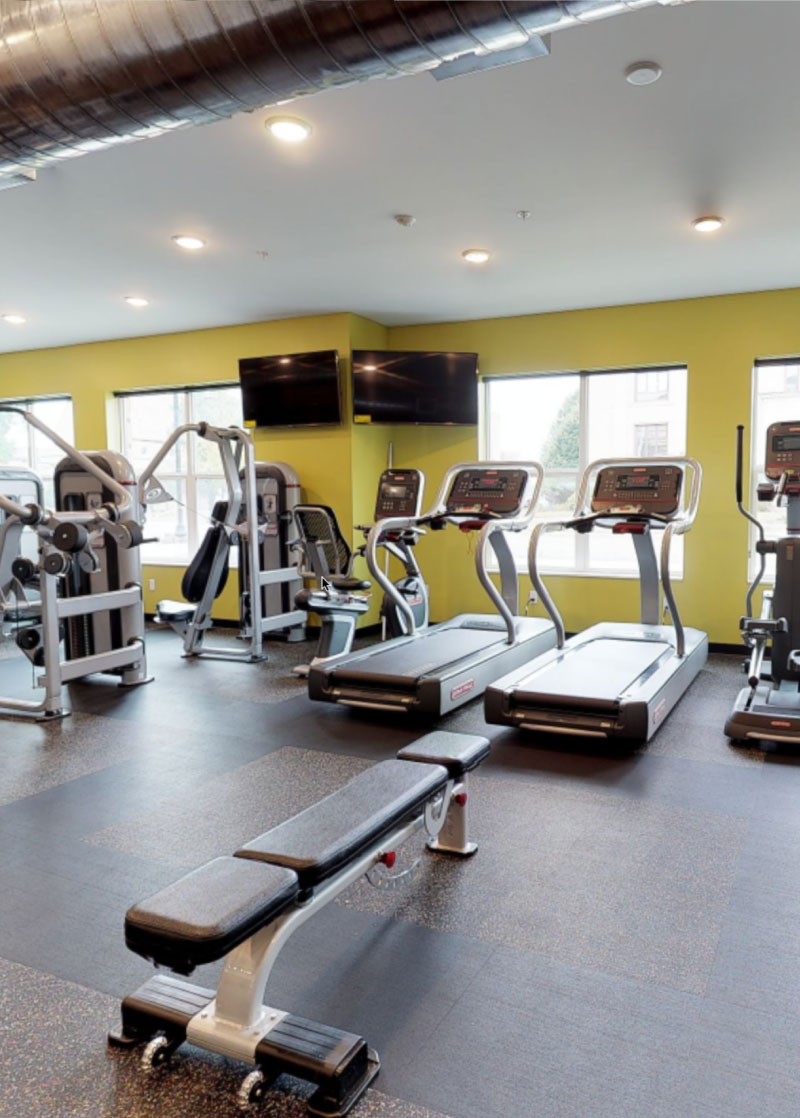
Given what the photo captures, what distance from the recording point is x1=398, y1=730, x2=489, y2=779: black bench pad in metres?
2.69

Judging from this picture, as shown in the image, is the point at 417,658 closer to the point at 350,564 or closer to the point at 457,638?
the point at 457,638

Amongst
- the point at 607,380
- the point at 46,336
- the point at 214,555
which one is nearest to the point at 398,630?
the point at 214,555

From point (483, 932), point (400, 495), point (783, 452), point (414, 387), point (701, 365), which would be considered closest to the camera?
point (483, 932)

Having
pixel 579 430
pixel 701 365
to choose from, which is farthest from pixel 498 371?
pixel 701 365

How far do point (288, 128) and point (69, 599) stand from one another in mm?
3111

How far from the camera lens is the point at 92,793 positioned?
11.6 feet

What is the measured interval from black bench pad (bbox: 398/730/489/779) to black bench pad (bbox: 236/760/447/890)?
0.11 meters

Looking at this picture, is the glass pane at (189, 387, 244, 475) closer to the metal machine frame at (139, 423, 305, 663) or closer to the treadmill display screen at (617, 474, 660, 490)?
the metal machine frame at (139, 423, 305, 663)

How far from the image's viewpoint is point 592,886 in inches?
104

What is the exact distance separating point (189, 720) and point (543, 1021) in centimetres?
314

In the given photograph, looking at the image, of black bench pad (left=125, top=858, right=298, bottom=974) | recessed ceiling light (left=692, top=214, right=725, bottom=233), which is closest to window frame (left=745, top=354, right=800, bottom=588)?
recessed ceiling light (left=692, top=214, right=725, bottom=233)

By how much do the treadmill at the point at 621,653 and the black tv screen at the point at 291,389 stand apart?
2.52 metres

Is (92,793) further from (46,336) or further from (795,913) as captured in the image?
(46,336)

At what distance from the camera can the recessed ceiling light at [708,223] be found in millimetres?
4518
